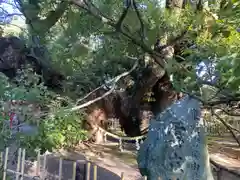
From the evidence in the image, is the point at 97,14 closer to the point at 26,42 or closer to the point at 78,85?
the point at 78,85

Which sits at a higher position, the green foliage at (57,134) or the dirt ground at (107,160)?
the green foliage at (57,134)

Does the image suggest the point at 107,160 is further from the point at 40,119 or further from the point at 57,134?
the point at 40,119

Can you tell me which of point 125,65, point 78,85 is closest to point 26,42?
point 78,85

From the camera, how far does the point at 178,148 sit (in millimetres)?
2297

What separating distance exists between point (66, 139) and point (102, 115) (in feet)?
4.40

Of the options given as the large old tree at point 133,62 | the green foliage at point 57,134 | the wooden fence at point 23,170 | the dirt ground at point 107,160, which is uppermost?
the large old tree at point 133,62

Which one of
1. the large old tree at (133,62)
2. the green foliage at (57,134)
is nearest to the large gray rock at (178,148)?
the large old tree at (133,62)

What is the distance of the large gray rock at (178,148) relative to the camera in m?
2.25

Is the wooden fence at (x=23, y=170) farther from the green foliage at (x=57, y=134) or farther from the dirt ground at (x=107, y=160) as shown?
the green foliage at (x=57, y=134)

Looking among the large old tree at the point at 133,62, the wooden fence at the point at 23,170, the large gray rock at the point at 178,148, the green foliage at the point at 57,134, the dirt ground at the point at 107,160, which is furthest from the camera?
the green foliage at the point at 57,134

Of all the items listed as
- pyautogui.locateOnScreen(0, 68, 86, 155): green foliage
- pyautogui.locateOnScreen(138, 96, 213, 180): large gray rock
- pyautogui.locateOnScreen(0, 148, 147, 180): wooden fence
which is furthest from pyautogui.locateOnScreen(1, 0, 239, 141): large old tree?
pyautogui.locateOnScreen(0, 148, 147, 180): wooden fence

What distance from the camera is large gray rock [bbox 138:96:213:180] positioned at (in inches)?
88.7

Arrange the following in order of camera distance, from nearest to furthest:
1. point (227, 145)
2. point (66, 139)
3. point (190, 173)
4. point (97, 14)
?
1. point (97, 14)
2. point (190, 173)
3. point (66, 139)
4. point (227, 145)

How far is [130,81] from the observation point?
5848 millimetres
